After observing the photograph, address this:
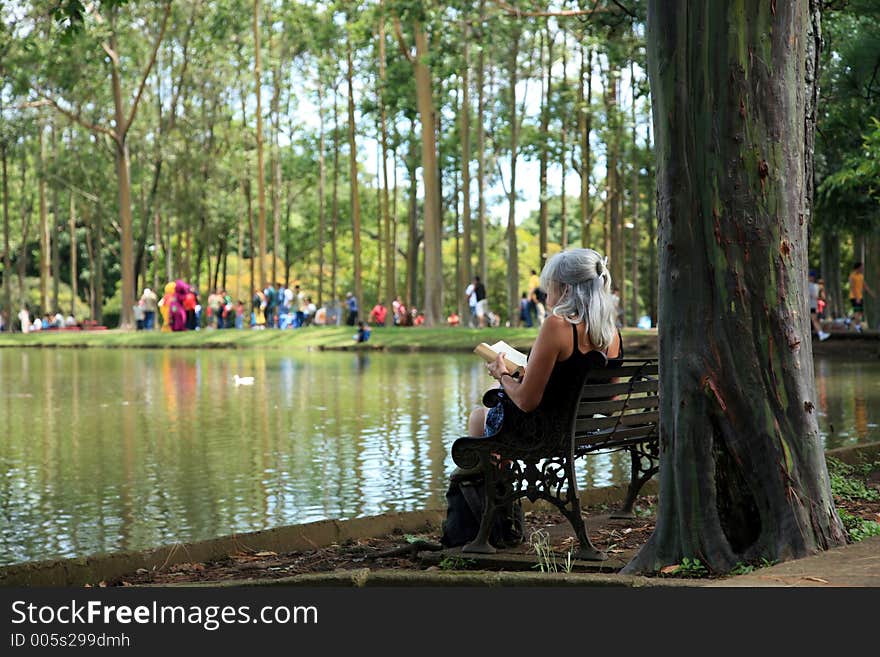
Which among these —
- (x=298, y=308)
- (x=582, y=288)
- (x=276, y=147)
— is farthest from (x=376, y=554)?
(x=276, y=147)

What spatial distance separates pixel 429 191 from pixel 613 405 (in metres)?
37.5

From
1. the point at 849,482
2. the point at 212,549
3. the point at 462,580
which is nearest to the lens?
the point at 462,580

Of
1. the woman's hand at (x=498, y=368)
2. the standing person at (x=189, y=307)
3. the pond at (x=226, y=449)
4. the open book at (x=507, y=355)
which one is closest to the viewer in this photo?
the woman's hand at (x=498, y=368)

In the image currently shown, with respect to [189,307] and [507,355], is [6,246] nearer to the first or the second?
[189,307]

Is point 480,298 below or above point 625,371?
above

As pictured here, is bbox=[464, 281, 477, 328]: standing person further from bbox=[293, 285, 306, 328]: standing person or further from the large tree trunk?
the large tree trunk

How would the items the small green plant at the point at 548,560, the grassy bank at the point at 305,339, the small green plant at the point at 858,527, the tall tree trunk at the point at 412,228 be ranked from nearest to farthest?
the small green plant at the point at 548,560, the small green plant at the point at 858,527, the grassy bank at the point at 305,339, the tall tree trunk at the point at 412,228

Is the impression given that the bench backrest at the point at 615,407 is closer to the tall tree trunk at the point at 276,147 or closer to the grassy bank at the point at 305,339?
the grassy bank at the point at 305,339

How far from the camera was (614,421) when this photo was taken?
704 cm

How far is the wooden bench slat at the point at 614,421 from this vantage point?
6691mm

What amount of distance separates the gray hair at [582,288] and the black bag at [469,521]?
103 cm

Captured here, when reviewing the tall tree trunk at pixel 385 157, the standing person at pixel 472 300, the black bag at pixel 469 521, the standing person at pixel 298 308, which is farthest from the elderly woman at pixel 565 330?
the standing person at pixel 298 308

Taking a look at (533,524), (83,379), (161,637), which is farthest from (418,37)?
(161,637)

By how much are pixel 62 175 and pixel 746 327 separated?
61.1 m
